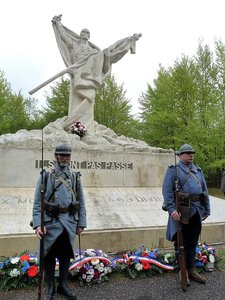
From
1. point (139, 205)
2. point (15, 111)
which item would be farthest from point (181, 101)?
point (139, 205)

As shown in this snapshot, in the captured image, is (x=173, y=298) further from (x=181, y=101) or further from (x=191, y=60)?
(x=191, y=60)

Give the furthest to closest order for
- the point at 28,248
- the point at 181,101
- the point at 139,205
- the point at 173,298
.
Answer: the point at 181,101 → the point at 139,205 → the point at 28,248 → the point at 173,298

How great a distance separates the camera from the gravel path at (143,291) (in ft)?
12.9

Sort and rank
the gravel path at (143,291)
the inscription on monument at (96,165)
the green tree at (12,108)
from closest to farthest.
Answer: the gravel path at (143,291) < the inscription on monument at (96,165) < the green tree at (12,108)

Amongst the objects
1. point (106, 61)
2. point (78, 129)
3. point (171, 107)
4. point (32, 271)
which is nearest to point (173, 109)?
point (171, 107)

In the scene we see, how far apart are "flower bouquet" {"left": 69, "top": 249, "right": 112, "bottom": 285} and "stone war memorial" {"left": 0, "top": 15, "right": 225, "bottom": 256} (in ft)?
3.60

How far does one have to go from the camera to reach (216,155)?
64.0ft

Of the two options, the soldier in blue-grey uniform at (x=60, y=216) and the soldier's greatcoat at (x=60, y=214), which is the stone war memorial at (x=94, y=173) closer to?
the soldier in blue-grey uniform at (x=60, y=216)

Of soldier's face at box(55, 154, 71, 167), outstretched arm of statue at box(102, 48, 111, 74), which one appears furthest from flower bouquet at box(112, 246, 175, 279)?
outstretched arm of statue at box(102, 48, 111, 74)

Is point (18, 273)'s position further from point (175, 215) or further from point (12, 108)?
point (12, 108)

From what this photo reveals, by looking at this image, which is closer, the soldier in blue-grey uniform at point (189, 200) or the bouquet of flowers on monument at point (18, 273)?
the bouquet of flowers on monument at point (18, 273)

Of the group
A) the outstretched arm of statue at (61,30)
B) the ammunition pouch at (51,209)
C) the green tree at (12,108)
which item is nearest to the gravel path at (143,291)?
the ammunition pouch at (51,209)

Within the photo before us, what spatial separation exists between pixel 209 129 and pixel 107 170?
1310 cm

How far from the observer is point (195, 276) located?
448cm
